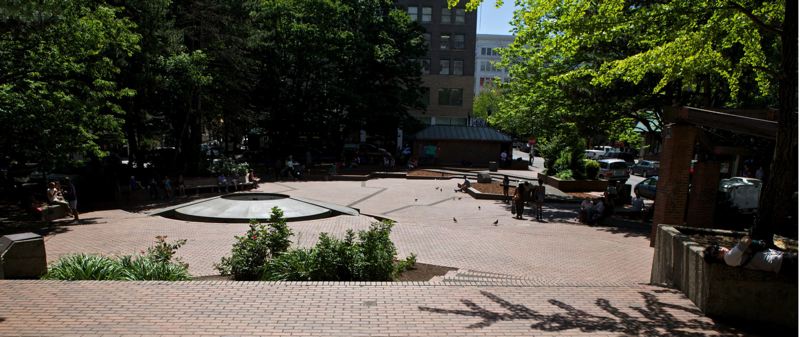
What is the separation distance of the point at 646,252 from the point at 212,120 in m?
27.5

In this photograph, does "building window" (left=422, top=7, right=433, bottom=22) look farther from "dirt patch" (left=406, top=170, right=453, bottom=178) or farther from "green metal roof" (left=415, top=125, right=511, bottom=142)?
"dirt patch" (left=406, top=170, right=453, bottom=178)

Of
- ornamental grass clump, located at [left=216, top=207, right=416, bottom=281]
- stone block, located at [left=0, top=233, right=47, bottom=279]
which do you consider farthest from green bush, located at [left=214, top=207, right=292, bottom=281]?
stone block, located at [left=0, top=233, right=47, bottom=279]

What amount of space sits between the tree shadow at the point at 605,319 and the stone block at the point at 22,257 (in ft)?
21.3

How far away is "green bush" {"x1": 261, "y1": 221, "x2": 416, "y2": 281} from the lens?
805 cm

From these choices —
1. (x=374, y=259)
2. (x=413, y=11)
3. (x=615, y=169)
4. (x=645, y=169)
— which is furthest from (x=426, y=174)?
(x=413, y=11)

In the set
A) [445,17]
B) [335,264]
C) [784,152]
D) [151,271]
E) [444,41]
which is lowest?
[151,271]

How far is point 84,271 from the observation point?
317 inches

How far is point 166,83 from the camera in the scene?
22.1 m

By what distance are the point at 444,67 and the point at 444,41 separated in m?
2.80

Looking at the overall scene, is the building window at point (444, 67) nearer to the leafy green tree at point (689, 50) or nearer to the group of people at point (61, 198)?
the leafy green tree at point (689, 50)

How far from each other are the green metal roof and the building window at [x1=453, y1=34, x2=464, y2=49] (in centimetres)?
1359

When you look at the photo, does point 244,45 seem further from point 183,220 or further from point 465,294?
point 465,294

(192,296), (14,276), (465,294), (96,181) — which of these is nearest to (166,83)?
(96,181)

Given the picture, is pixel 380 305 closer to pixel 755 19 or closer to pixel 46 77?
pixel 755 19
